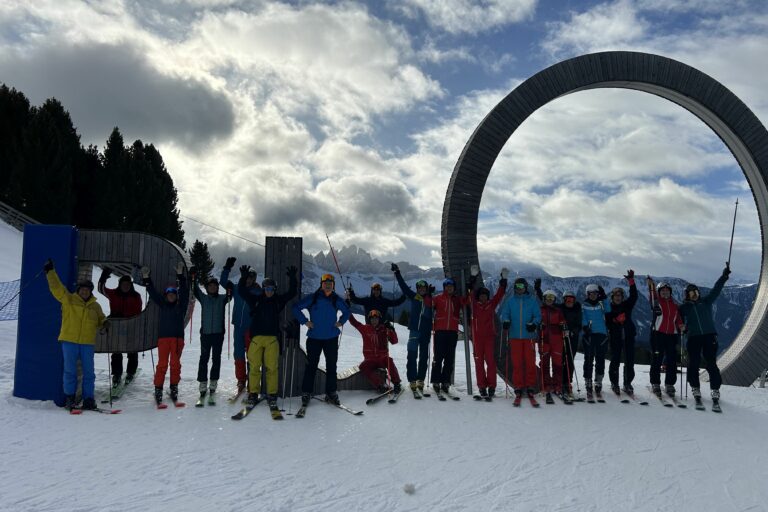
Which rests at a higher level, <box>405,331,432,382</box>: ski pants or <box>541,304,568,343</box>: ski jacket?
<box>541,304,568,343</box>: ski jacket

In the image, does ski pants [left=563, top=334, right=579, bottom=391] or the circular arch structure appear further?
the circular arch structure

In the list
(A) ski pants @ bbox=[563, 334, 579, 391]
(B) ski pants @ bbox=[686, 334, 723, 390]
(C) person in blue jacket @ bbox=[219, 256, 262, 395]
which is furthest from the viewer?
(A) ski pants @ bbox=[563, 334, 579, 391]

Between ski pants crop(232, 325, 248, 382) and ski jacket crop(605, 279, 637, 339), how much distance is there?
6585mm

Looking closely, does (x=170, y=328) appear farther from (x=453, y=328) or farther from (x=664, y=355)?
(x=664, y=355)

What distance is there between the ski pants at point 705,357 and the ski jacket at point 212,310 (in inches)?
322

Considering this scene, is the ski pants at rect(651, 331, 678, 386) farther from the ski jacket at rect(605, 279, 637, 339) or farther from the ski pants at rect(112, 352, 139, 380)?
the ski pants at rect(112, 352, 139, 380)

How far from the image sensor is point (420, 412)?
24.6ft

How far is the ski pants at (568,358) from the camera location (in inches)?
347

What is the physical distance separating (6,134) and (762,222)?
4257 cm

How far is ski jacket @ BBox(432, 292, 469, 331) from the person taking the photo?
346 inches

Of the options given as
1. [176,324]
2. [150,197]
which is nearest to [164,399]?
[176,324]

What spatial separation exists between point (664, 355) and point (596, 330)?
1.42 metres

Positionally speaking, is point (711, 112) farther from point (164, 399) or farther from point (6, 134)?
point (6, 134)

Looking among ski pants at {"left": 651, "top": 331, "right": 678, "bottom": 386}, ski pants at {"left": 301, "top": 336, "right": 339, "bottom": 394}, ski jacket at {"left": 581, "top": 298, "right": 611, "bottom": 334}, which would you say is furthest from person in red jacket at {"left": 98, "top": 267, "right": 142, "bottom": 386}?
ski pants at {"left": 651, "top": 331, "right": 678, "bottom": 386}
